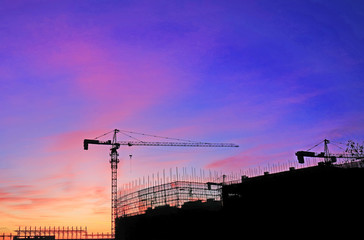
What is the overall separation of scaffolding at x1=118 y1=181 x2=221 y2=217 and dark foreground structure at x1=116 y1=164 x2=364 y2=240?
909cm

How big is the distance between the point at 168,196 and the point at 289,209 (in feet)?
95.9

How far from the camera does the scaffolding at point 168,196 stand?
7012cm

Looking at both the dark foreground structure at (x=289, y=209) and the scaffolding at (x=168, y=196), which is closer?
the dark foreground structure at (x=289, y=209)

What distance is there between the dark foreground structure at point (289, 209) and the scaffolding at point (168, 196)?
358 inches

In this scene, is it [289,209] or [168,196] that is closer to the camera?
[289,209]

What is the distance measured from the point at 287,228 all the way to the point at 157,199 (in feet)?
109

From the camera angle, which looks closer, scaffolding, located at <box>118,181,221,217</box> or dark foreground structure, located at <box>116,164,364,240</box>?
dark foreground structure, located at <box>116,164,364,240</box>

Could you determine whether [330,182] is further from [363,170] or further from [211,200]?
[211,200]

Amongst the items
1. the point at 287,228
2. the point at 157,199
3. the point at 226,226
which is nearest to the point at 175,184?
the point at 157,199

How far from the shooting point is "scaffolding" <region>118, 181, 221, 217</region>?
230 ft

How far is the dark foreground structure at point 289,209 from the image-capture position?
151 ft

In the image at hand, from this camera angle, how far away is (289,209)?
162ft

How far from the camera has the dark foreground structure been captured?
4609 centimetres

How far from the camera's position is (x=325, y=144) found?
124 metres
